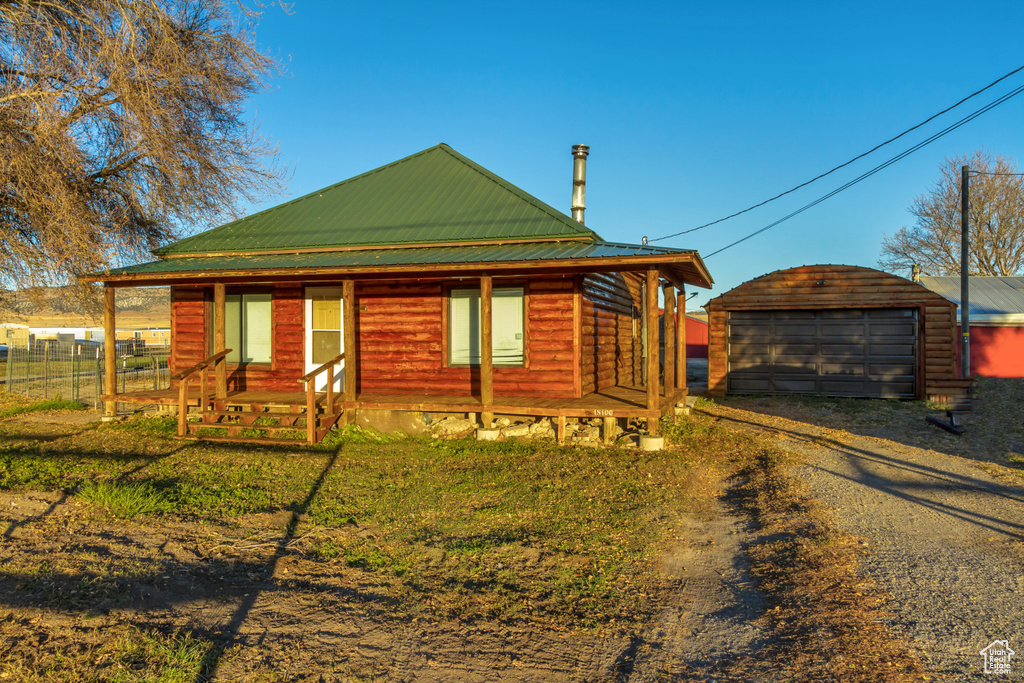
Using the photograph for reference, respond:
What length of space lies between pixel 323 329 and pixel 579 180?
24.8ft

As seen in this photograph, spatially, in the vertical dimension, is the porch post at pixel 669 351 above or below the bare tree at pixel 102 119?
below

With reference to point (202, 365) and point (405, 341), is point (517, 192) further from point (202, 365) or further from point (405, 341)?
point (202, 365)

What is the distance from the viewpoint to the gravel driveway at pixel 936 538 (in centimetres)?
421

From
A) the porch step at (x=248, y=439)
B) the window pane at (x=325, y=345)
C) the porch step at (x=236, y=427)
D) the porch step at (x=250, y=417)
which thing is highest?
the window pane at (x=325, y=345)

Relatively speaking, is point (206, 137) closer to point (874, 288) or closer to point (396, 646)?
point (396, 646)

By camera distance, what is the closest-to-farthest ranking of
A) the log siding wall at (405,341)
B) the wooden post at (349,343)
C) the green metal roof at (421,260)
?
the green metal roof at (421,260) → the wooden post at (349,343) → the log siding wall at (405,341)

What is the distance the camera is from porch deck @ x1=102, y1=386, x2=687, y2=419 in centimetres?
1073

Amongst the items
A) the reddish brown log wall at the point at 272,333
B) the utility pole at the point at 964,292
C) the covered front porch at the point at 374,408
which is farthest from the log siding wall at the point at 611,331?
the utility pole at the point at 964,292

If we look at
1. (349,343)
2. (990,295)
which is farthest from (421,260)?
(990,295)

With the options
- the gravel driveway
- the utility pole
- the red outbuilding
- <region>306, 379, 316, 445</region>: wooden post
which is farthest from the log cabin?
the red outbuilding

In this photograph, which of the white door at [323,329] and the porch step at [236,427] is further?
the white door at [323,329]

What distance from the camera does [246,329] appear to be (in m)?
13.6

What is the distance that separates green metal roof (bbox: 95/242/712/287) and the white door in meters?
0.85

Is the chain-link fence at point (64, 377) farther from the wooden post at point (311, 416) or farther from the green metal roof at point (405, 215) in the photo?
the wooden post at point (311, 416)
